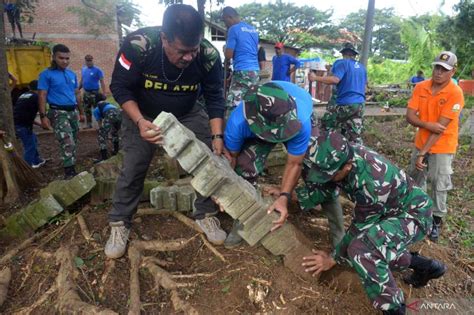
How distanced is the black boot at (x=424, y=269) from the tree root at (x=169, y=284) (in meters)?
1.72

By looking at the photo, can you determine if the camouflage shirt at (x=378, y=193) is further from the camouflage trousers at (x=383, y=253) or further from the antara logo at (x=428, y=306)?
the antara logo at (x=428, y=306)

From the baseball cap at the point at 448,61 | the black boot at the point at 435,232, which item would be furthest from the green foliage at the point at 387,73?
the black boot at the point at 435,232

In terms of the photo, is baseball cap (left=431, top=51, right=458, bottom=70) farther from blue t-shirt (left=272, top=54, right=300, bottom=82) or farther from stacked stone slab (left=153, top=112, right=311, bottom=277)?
blue t-shirt (left=272, top=54, right=300, bottom=82)

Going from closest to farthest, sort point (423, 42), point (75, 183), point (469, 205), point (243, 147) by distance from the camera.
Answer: point (243, 147) → point (75, 183) → point (469, 205) → point (423, 42)

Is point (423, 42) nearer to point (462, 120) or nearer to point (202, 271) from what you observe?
point (462, 120)

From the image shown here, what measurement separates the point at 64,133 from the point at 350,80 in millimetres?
4365

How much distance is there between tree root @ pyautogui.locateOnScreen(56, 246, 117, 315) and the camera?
7.59ft

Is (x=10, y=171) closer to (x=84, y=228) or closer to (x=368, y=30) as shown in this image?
(x=84, y=228)

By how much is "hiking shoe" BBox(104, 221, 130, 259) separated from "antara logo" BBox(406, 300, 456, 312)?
7.35 ft

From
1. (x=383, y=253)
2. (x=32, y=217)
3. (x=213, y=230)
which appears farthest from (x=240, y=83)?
(x=383, y=253)

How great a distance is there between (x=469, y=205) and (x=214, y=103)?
3.96 meters

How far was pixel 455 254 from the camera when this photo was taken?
137 inches

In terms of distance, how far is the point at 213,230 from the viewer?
3.04 m

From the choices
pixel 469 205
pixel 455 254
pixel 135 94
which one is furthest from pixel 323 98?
pixel 135 94
